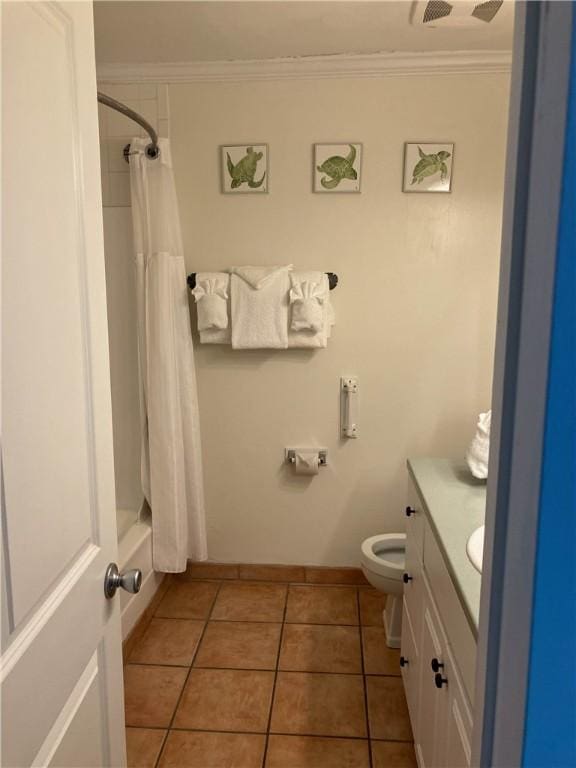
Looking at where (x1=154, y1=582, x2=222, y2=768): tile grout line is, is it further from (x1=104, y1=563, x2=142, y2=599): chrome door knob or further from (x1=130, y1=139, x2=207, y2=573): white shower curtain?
(x1=104, y1=563, x2=142, y2=599): chrome door knob

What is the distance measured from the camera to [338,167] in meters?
2.55

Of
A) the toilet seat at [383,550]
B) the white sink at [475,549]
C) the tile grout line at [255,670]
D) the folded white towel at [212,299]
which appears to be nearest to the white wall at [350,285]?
the folded white towel at [212,299]

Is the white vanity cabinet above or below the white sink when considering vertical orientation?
below

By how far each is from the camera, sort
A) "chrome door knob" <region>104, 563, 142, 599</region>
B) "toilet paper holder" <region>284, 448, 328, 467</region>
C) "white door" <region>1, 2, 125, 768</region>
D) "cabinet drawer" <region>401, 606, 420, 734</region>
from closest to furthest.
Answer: "white door" <region>1, 2, 125, 768</region> < "chrome door knob" <region>104, 563, 142, 599</region> < "cabinet drawer" <region>401, 606, 420, 734</region> < "toilet paper holder" <region>284, 448, 328, 467</region>

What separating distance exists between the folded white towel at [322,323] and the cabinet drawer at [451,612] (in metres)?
1.10

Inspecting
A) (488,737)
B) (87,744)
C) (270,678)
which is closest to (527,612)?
(488,737)

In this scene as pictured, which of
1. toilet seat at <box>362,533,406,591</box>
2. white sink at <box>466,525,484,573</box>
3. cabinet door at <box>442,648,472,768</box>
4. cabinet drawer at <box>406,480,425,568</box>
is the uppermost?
white sink at <box>466,525,484,573</box>

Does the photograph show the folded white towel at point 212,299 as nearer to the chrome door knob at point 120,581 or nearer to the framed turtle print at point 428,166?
the framed turtle print at point 428,166

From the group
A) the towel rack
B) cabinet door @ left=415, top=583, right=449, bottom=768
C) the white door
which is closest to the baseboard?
cabinet door @ left=415, top=583, right=449, bottom=768

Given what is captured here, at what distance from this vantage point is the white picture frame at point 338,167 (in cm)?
253

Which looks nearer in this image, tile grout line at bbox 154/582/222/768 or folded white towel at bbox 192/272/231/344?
tile grout line at bbox 154/582/222/768

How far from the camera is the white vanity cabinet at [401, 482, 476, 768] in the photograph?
1181mm

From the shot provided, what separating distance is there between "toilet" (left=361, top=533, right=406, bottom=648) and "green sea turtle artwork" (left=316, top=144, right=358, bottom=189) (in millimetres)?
1582

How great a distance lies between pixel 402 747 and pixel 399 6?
251 cm
